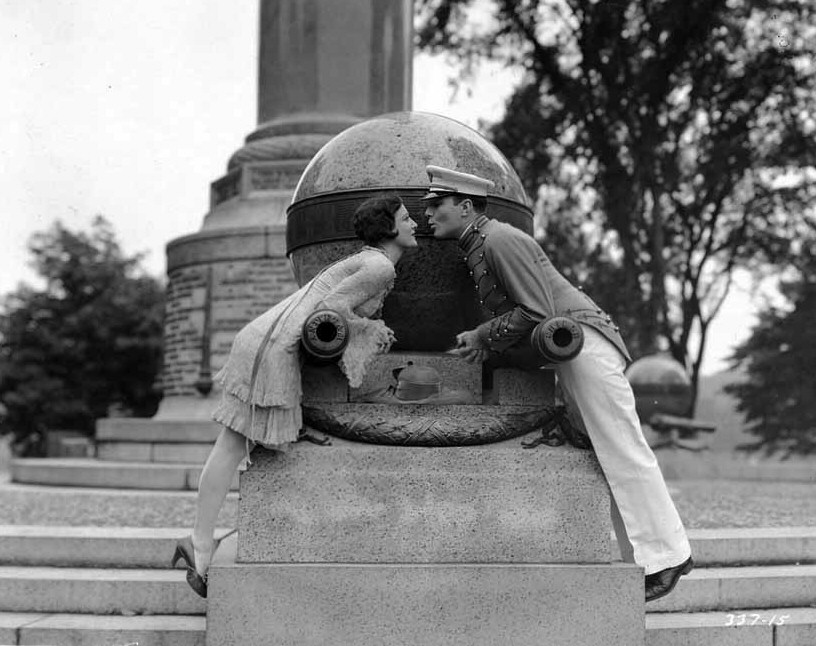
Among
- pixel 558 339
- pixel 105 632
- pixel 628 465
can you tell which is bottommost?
pixel 105 632

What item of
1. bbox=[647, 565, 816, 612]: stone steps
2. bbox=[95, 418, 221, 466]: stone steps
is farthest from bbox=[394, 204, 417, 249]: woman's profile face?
bbox=[95, 418, 221, 466]: stone steps

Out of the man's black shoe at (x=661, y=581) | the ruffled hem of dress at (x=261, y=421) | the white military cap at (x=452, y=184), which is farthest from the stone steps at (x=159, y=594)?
the white military cap at (x=452, y=184)

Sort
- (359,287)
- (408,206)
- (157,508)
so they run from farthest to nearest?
1. (157,508)
2. (408,206)
3. (359,287)

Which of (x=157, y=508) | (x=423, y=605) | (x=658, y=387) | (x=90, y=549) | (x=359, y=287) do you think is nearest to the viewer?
(x=423, y=605)

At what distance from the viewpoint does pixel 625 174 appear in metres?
25.5

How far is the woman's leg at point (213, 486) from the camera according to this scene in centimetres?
500

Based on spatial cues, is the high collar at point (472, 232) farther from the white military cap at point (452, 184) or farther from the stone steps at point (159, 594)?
the stone steps at point (159, 594)

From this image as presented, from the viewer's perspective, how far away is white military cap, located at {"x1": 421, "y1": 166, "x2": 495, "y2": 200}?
5.37m

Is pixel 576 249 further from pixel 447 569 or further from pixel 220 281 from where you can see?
pixel 447 569

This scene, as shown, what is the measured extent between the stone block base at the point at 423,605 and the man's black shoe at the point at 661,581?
0.22 meters

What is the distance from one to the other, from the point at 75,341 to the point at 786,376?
2088cm

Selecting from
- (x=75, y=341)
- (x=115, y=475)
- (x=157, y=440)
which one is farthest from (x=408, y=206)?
(x=75, y=341)

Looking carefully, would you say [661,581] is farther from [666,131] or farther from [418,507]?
[666,131]

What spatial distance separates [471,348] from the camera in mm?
5188
